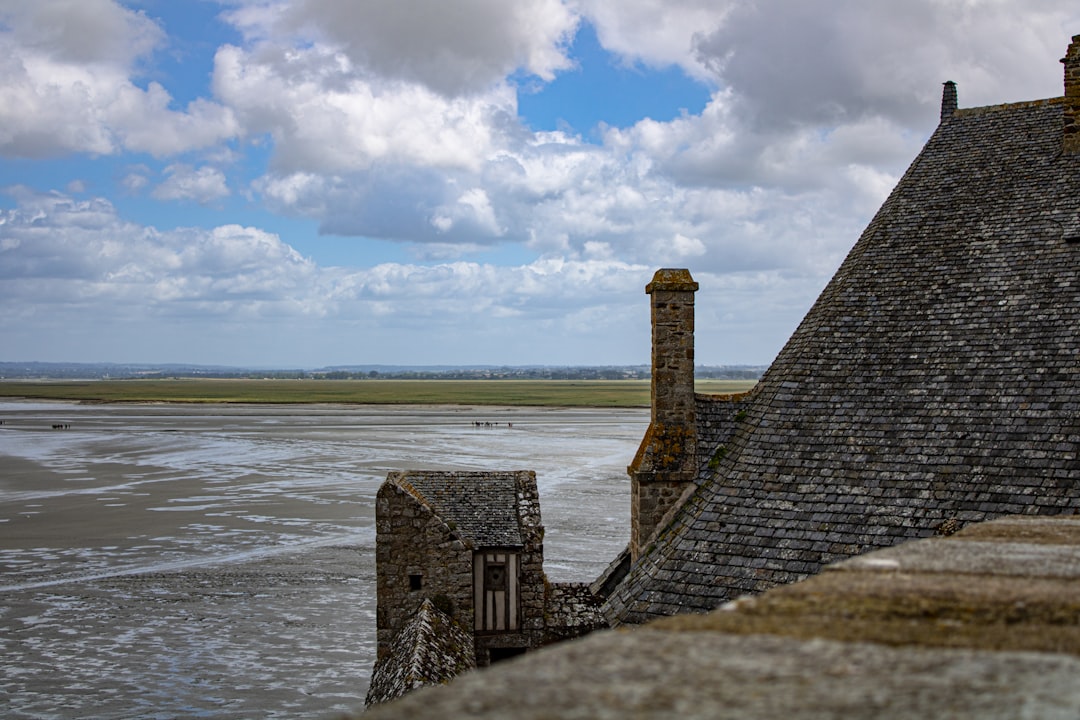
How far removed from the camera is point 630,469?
12953 millimetres

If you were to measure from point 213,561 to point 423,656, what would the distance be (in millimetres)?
16487

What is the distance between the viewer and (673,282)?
513 inches

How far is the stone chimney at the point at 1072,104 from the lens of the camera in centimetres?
1274

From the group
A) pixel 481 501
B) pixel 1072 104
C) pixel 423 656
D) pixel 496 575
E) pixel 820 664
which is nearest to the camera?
pixel 820 664

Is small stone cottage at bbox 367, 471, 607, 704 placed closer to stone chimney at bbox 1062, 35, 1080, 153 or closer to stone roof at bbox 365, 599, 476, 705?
stone roof at bbox 365, 599, 476, 705

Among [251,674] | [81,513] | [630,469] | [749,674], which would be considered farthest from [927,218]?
[81,513]

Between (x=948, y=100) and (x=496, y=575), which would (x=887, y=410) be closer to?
(x=948, y=100)

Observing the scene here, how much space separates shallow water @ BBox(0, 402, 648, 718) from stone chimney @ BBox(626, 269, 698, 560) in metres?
6.39

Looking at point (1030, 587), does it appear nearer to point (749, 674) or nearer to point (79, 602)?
point (749, 674)

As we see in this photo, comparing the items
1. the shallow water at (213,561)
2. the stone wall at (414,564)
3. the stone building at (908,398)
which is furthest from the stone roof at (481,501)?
the shallow water at (213,561)

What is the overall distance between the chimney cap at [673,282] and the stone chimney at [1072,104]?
4.91m

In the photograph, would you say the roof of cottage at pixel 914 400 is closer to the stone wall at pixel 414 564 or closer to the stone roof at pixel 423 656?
the stone roof at pixel 423 656

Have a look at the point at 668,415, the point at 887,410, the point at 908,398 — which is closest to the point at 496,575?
the point at 668,415

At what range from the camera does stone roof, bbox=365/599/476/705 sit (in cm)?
1202
